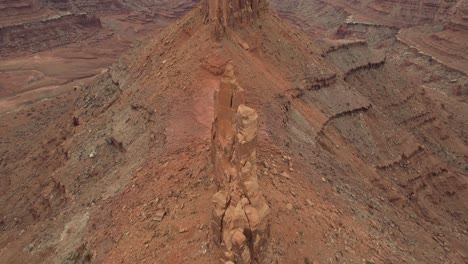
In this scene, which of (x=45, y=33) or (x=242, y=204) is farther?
(x=45, y=33)

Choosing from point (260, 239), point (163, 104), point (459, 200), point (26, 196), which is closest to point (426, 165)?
point (459, 200)

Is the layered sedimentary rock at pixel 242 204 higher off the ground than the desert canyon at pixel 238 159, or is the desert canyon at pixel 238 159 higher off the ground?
the layered sedimentary rock at pixel 242 204

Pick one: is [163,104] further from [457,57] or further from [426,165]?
[457,57]

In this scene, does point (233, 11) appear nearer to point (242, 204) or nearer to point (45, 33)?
point (242, 204)

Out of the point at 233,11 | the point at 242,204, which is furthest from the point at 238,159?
the point at 233,11

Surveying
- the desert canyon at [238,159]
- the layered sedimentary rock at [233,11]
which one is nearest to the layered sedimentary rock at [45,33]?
the desert canyon at [238,159]

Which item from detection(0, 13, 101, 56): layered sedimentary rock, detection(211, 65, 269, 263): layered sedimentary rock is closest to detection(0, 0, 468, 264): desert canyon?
detection(211, 65, 269, 263): layered sedimentary rock

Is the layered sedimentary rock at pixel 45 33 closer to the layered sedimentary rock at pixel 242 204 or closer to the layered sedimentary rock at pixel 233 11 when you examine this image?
the layered sedimentary rock at pixel 233 11
